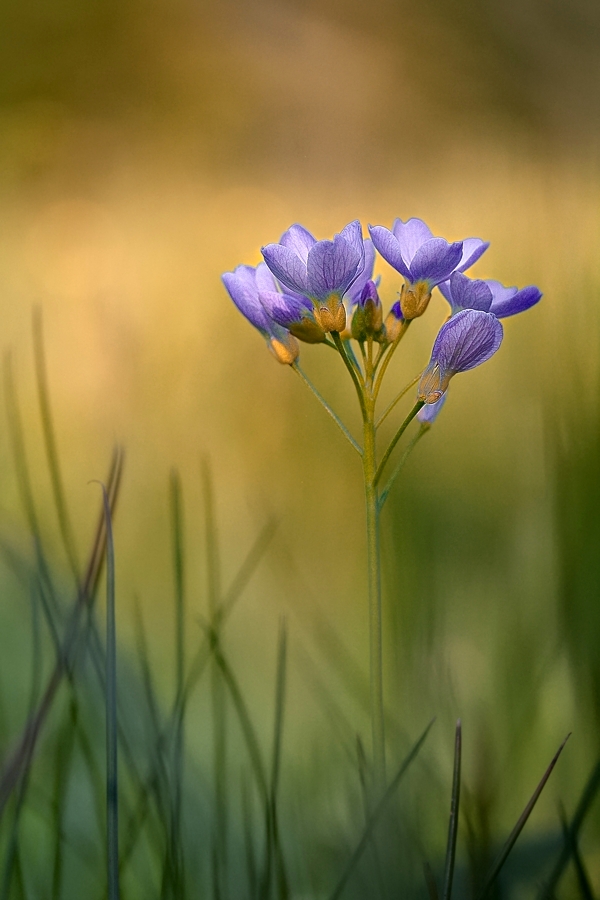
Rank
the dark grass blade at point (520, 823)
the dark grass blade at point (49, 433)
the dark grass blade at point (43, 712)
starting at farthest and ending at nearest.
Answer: the dark grass blade at point (49, 433) → the dark grass blade at point (43, 712) → the dark grass blade at point (520, 823)

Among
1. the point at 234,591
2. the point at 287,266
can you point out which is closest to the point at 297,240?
the point at 287,266

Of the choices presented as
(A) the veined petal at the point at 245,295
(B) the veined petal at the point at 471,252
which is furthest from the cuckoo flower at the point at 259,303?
(B) the veined petal at the point at 471,252

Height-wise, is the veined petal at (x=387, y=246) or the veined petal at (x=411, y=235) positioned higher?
the veined petal at (x=411, y=235)

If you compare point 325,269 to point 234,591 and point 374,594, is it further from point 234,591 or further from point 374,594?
point 234,591

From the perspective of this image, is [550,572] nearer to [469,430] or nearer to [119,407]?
[469,430]

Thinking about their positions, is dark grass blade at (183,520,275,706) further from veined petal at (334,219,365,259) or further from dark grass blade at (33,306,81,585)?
veined petal at (334,219,365,259)

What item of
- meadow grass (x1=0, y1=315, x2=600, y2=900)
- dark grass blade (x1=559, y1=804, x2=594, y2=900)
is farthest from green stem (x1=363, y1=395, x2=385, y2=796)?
dark grass blade (x1=559, y1=804, x2=594, y2=900)

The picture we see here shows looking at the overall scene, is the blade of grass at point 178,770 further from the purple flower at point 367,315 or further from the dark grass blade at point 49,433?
the purple flower at point 367,315
